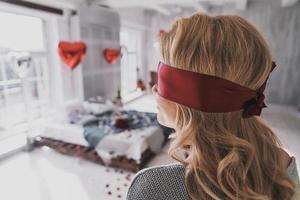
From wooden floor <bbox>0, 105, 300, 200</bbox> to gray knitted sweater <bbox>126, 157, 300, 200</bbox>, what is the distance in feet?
5.23

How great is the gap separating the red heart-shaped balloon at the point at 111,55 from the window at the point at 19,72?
119cm

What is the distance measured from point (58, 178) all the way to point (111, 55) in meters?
2.66

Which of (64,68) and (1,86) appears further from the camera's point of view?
(64,68)

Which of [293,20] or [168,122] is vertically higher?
[293,20]

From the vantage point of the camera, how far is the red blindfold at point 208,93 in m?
0.55

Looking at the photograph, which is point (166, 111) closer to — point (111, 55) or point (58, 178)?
point (58, 178)

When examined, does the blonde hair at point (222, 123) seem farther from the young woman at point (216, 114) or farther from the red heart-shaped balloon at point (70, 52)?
the red heart-shaped balloon at point (70, 52)

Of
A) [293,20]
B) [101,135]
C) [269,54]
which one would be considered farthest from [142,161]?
[293,20]

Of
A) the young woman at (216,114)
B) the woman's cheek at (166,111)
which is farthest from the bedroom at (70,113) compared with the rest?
the woman's cheek at (166,111)

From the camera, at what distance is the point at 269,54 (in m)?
0.56

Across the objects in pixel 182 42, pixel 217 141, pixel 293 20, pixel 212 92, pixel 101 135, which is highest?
pixel 293 20

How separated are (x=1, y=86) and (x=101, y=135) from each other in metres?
1.45

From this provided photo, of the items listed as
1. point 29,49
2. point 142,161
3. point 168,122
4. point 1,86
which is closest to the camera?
point 168,122

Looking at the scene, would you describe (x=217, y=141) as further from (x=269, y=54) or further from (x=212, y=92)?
(x=269, y=54)
